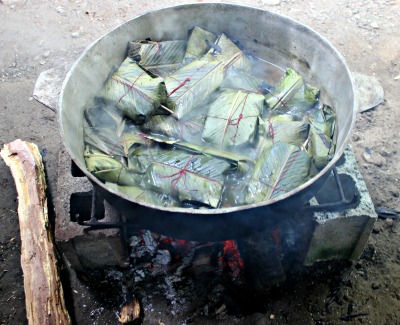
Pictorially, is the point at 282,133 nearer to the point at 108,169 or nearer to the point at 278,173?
the point at 278,173

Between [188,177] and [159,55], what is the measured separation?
132cm

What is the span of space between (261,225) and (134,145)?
3.63 ft

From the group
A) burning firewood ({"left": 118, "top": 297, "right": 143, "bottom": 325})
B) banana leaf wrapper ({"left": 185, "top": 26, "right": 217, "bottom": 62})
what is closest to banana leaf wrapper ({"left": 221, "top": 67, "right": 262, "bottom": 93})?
banana leaf wrapper ({"left": 185, "top": 26, "right": 217, "bottom": 62})

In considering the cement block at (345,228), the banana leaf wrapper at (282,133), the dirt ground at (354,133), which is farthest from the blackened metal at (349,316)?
the banana leaf wrapper at (282,133)

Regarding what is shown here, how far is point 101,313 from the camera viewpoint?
10.9 feet

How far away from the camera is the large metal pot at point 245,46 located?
86.7 inches

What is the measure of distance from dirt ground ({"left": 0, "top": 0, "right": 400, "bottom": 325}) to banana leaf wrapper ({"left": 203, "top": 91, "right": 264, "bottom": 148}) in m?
1.53

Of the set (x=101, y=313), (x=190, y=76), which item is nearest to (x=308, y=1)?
(x=190, y=76)

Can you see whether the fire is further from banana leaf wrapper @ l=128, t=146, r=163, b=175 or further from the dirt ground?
banana leaf wrapper @ l=128, t=146, r=163, b=175

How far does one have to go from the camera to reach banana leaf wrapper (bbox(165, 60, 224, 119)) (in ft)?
9.66

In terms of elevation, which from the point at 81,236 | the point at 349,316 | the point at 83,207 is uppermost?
the point at 81,236

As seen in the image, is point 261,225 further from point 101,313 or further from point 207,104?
point 101,313

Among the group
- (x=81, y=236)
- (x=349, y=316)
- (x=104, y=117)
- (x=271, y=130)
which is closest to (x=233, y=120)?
(x=271, y=130)

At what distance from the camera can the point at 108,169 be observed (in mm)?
2650
